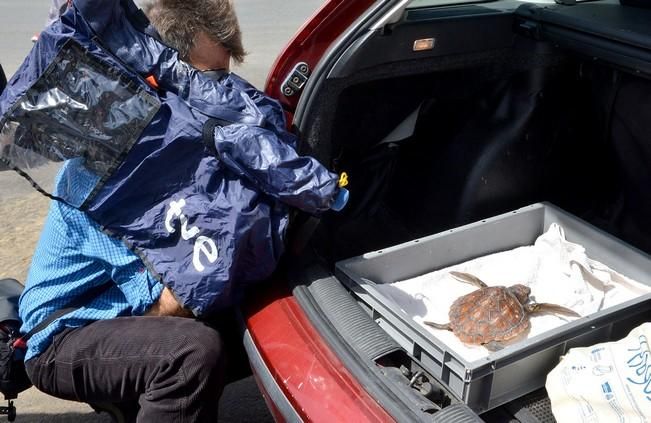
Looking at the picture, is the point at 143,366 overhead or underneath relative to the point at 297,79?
underneath

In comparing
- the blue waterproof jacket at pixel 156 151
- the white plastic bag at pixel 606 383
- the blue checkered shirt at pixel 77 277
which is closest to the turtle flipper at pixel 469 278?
the white plastic bag at pixel 606 383

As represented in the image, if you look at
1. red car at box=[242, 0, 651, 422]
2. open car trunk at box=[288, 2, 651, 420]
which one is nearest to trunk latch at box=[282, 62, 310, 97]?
red car at box=[242, 0, 651, 422]

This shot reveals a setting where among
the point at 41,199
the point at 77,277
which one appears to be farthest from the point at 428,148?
the point at 41,199

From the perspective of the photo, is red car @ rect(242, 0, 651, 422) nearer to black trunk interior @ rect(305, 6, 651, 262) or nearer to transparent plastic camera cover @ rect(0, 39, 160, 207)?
black trunk interior @ rect(305, 6, 651, 262)

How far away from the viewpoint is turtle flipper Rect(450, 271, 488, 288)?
2.64m

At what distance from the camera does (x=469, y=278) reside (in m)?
2.65

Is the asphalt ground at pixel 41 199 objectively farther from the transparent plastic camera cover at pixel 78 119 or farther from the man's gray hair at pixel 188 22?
the transparent plastic camera cover at pixel 78 119

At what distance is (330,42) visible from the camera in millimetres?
2256

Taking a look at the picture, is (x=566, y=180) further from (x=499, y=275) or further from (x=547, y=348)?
(x=547, y=348)

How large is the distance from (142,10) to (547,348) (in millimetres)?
1668

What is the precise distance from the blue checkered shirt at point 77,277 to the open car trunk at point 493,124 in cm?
64

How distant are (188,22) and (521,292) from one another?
4.83ft

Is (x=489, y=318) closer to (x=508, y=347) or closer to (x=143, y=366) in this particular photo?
(x=508, y=347)

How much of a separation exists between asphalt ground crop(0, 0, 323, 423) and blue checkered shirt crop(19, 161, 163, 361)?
2.73ft
